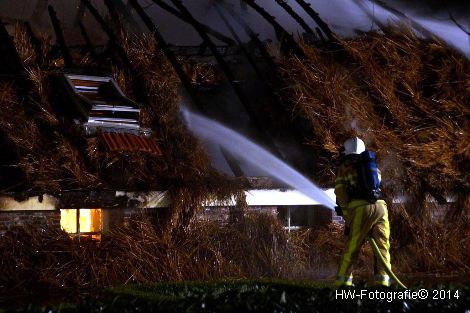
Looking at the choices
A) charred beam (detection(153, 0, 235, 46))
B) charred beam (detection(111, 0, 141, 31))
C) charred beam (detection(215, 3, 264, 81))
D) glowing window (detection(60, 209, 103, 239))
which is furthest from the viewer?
charred beam (detection(111, 0, 141, 31))

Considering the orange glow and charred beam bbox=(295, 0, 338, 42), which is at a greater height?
charred beam bbox=(295, 0, 338, 42)

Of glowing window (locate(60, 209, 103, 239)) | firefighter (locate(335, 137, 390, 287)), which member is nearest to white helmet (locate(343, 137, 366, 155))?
firefighter (locate(335, 137, 390, 287))

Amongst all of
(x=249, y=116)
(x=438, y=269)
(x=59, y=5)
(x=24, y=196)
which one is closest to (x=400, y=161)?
(x=438, y=269)

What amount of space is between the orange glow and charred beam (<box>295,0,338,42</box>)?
A: 5.02 metres

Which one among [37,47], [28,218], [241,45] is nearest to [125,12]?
[241,45]

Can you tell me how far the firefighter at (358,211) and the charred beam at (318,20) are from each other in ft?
14.7

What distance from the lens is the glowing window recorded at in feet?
35.6

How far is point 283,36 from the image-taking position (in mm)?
13352

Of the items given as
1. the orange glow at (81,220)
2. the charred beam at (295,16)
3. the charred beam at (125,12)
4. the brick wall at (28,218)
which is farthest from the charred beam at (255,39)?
the brick wall at (28,218)

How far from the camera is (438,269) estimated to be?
38.3 ft

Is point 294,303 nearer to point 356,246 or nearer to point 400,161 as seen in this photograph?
point 356,246

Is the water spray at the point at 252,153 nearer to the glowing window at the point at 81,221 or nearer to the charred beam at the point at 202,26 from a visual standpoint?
the glowing window at the point at 81,221

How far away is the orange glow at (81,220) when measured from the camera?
10867 mm

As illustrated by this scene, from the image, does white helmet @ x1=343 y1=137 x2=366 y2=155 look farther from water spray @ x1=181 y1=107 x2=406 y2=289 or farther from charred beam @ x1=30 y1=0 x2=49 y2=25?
charred beam @ x1=30 y1=0 x2=49 y2=25
